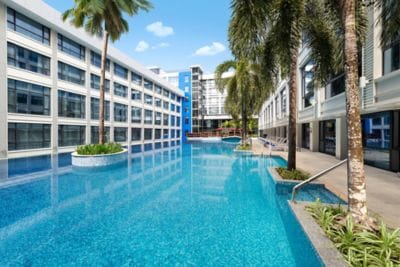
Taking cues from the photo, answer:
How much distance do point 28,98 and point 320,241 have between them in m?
21.8

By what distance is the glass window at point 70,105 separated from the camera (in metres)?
20.3

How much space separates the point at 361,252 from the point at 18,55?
901 inches

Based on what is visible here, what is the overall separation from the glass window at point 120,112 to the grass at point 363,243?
92.1 ft

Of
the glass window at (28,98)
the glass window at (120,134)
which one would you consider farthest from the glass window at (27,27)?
the glass window at (120,134)

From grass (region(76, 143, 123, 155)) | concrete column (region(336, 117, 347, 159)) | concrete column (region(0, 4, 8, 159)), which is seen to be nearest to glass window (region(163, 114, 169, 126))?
grass (region(76, 143, 123, 155))

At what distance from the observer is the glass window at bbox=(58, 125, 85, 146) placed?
20400mm

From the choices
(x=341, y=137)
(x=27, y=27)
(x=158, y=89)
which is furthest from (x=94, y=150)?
(x=158, y=89)

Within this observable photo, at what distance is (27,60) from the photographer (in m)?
17.2

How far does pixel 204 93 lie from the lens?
63.4 meters

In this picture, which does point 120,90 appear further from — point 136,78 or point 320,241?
point 320,241

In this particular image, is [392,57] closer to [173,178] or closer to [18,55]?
[173,178]

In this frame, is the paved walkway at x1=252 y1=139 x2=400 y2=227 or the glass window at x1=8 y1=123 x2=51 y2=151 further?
the glass window at x1=8 y1=123 x2=51 y2=151

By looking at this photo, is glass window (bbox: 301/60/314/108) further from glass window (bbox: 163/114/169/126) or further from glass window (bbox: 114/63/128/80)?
glass window (bbox: 163/114/169/126)

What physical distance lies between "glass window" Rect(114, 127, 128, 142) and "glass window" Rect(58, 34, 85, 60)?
9941 mm
